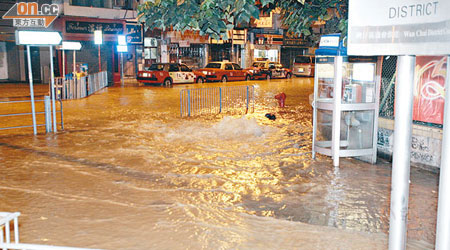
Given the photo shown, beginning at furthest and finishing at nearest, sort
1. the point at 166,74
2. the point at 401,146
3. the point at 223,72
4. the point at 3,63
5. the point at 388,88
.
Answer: the point at 223,72, the point at 3,63, the point at 166,74, the point at 388,88, the point at 401,146

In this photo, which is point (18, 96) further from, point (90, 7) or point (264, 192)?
point (264, 192)

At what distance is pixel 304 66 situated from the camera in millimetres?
44344

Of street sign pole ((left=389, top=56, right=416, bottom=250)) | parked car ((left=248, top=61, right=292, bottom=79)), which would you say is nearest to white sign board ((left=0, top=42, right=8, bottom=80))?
parked car ((left=248, top=61, right=292, bottom=79))

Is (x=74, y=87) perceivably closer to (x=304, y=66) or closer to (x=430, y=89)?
(x=430, y=89)

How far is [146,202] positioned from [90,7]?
94.8 ft

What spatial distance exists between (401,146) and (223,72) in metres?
32.4

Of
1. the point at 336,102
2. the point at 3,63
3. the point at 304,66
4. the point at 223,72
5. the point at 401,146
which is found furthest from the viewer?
the point at 304,66

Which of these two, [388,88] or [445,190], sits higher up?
[388,88]

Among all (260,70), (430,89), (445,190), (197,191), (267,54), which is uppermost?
(267,54)

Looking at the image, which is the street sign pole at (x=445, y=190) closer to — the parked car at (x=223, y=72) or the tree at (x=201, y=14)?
the tree at (x=201, y=14)

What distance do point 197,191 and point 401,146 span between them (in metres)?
5.20

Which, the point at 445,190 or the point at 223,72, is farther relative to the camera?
the point at 223,72

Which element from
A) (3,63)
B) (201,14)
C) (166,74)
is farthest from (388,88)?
(3,63)

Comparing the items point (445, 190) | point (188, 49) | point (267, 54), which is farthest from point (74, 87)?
point (267, 54)
